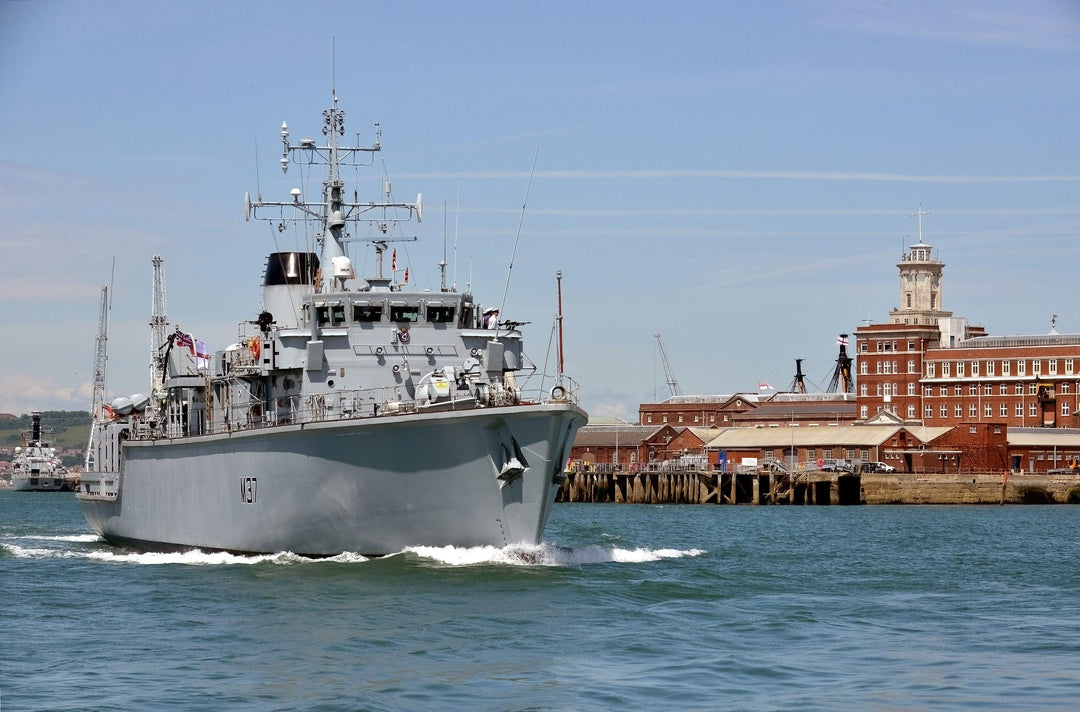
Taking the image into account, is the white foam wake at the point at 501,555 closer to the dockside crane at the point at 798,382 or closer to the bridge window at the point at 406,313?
the bridge window at the point at 406,313

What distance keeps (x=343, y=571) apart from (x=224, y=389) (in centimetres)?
939

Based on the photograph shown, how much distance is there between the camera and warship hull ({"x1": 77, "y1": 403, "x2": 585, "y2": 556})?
Answer: 30.5 m

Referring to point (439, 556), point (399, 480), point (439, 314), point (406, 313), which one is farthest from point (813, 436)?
point (399, 480)

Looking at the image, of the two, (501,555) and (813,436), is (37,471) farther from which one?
(501,555)

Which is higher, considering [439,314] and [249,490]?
[439,314]

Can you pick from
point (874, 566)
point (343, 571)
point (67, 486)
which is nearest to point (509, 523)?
point (343, 571)

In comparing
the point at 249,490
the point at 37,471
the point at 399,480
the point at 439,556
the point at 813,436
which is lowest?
the point at 37,471

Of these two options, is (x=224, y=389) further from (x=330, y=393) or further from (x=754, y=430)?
(x=754, y=430)

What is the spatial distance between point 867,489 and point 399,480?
7007 centimetres

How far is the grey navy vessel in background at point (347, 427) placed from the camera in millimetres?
30750

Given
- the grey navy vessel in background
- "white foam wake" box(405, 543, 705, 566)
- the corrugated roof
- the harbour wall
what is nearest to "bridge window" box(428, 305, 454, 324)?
the grey navy vessel in background

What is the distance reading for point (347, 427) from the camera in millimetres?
31266

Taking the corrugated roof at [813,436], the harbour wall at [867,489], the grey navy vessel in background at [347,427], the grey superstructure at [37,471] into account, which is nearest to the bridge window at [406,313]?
the grey navy vessel in background at [347,427]

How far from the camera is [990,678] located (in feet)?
67.9
